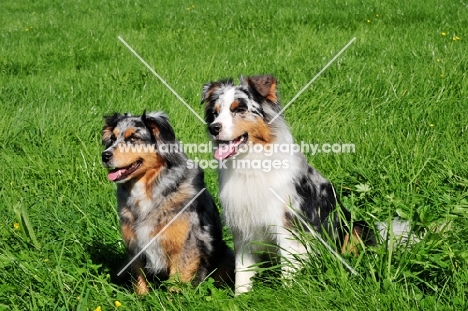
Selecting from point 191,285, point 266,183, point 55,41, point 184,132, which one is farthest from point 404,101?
point 55,41

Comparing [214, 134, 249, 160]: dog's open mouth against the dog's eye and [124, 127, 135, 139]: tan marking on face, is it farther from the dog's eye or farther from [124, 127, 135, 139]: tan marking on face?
[124, 127, 135, 139]: tan marking on face

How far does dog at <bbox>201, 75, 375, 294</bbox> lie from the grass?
0.35 m

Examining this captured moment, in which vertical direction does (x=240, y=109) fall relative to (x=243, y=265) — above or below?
above

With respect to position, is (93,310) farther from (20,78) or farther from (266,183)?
(20,78)

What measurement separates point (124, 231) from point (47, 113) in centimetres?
300

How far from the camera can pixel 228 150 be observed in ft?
13.0

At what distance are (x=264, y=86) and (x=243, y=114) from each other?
260 mm

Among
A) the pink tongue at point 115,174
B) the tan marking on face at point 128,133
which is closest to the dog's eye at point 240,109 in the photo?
the tan marking on face at point 128,133

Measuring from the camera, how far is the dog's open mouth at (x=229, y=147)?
394cm

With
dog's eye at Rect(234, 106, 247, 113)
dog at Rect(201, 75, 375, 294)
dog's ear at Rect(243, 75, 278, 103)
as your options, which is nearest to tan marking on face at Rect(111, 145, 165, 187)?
dog at Rect(201, 75, 375, 294)

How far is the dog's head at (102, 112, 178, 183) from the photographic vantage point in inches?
163

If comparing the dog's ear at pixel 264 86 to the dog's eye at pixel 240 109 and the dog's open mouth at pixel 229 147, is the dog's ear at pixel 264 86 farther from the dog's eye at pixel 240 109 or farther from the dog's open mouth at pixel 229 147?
the dog's open mouth at pixel 229 147

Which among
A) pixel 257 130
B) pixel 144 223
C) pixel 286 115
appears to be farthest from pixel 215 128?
pixel 286 115

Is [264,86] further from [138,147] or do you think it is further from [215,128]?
[138,147]
